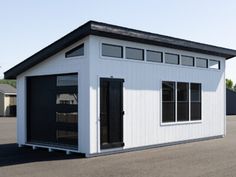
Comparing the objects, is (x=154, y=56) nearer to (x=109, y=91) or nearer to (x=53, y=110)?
(x=109, y=91)

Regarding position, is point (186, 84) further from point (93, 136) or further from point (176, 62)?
point (93, 136)

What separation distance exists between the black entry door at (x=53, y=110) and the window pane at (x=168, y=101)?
3.68 meters

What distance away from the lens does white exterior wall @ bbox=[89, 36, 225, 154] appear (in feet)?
39.3

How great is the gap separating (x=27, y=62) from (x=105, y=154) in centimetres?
430

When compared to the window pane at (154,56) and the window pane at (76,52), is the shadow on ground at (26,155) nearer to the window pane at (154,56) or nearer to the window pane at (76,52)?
the window pane at (76,52)

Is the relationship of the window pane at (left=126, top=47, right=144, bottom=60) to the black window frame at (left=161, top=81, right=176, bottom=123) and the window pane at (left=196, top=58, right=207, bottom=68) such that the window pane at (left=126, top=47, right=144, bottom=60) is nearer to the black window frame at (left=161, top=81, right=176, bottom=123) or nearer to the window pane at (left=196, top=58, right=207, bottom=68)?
the black window frame at (left=161, top=81, right=176, bottom=123)

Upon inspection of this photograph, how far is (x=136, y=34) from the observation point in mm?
12914

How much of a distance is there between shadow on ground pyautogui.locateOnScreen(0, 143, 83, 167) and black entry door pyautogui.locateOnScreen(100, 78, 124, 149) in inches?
43.5

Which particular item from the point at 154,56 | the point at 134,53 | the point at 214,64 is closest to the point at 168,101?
the point at 154,56

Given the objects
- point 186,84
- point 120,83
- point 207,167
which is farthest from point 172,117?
A: point 207,167

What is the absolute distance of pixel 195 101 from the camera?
16.2 meters

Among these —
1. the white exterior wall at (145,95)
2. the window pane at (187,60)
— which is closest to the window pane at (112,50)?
the white exterior wall at (145,95)

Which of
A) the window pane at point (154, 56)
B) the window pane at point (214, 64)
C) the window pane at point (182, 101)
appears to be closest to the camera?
the window pane at point (154, 56)

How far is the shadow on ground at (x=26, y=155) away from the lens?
36.4ft
